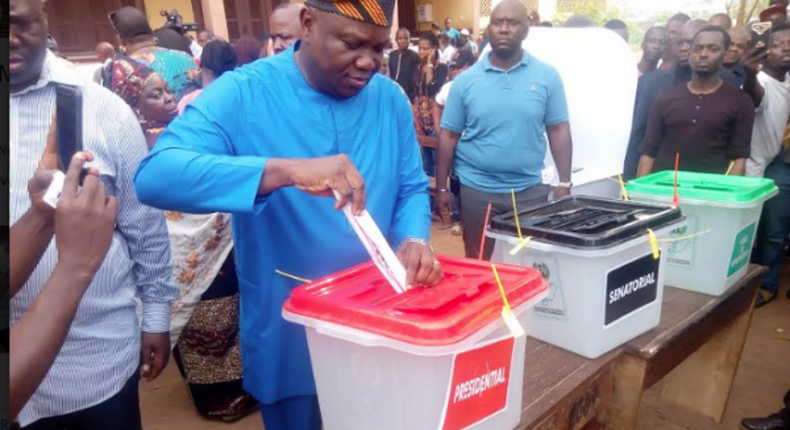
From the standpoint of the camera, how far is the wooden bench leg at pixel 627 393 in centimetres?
173

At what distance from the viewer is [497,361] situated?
1.16 m

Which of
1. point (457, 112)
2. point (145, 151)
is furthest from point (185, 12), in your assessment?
point (145, 151)

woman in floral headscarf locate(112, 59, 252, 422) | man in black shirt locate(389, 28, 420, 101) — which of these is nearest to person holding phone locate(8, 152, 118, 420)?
woman in floral headscarf locate(112, 59, 252, 422)

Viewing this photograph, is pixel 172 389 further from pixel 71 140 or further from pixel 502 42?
pixel 502 42

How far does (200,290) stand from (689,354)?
6.57 ft

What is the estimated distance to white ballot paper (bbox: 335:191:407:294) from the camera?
112 centimetres

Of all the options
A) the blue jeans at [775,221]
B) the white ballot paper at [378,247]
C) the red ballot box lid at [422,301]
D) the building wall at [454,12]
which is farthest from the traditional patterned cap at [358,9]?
the building wall at [454,12]

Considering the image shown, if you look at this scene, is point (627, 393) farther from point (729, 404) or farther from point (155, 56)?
point (155, 56)

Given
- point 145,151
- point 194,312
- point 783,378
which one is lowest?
point 783,378

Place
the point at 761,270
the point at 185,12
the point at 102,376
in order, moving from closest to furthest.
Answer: the point at 102,376, the point at 761,270, the point at 185,12

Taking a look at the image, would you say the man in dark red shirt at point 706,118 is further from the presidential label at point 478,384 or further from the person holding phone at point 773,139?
the presidential label at point 478,384

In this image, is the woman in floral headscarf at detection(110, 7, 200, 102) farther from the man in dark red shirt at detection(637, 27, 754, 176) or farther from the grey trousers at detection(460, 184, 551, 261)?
the man in dark red shirt at detection(637, 27, 754, 176)

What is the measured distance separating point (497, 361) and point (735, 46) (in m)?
3.53

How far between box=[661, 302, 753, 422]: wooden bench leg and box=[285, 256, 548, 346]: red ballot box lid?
173 centimetres
